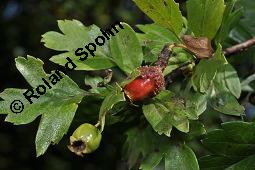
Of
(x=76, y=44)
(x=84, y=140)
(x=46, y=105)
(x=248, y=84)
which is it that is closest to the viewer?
(x=84, y=140)

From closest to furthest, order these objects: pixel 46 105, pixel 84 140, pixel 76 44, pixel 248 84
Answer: pixel 84 140 < pixel 46 105 < pixel 76 44 < pixel 248 84

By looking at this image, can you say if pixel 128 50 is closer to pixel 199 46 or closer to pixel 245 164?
pixel 199 46

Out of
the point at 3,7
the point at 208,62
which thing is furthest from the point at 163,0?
the point at 3,7

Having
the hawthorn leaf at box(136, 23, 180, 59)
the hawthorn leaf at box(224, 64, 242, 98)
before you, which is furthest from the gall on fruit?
the hawthorn leaf at box(224, 64, 242, 98)

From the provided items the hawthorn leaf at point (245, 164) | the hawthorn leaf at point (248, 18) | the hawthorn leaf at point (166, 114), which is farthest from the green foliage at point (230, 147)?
the hawthorn leaf at point (248, 18)

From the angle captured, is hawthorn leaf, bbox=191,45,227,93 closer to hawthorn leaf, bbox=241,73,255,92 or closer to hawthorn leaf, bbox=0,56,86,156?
hawthorn leaf, bbox=0,56,86,156

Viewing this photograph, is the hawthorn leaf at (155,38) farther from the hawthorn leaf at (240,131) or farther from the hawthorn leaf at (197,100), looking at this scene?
the hawthorn leaf at (240,131)

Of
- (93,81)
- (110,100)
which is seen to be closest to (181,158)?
(110,100)
